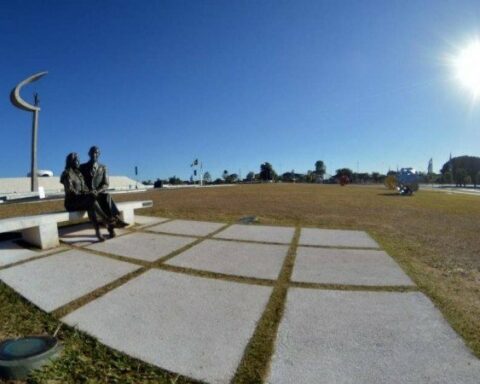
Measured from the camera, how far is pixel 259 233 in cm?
617

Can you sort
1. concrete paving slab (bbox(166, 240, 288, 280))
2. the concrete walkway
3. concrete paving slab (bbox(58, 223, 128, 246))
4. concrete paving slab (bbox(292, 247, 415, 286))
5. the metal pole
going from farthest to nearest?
the metal pole → concrete paving slab (bbox(58, 223, 128, 246)) → concrete paving slab (bbox(166, 240, 288, 280)) → concrete paving slab (bbox(292, 247, 415, 286)) → the concrete walkway

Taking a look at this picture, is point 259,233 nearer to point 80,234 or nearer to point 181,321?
point 80,234

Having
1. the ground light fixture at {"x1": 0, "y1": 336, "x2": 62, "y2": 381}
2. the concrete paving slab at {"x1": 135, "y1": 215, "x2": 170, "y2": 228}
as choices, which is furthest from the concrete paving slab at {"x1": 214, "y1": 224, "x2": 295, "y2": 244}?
the ground light fixture at {"x1": 0, "y1": 336, "x2": 62, "y2": 381}

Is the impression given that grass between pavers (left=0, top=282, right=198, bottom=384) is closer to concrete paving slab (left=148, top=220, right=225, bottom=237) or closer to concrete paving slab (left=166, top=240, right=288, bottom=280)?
concrete paving slab (left=166, top=240, right=288, bottom=280)

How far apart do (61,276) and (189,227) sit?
10.9 feet

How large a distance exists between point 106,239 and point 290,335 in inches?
167

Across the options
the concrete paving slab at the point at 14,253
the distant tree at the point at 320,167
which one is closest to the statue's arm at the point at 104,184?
the concrete paving slab at the point at 14,253

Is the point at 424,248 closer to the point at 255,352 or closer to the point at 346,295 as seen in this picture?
the point at 346,295

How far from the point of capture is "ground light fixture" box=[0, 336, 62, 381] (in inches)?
72.1

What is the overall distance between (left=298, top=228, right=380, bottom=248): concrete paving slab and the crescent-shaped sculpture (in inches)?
1126

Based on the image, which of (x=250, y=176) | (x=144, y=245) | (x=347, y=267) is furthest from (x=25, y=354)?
(x=250, y=176)

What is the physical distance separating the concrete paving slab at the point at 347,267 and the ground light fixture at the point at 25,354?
250 cm

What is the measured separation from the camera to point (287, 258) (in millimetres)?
4379

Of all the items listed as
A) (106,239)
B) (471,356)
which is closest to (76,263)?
(106,239)
